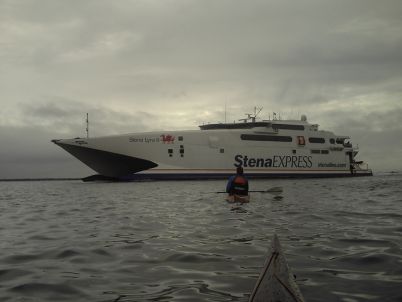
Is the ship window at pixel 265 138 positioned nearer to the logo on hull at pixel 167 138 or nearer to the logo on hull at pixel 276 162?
the logo on hull at pixel 276 162

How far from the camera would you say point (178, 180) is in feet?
151

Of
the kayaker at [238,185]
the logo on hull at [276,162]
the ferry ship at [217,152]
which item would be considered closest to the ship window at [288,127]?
the ferry ship at [217,152]

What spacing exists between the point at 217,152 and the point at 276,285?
4370 centimetres

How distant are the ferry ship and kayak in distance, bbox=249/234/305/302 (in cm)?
4094

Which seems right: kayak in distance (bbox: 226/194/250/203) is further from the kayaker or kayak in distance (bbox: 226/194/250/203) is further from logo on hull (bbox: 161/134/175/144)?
logo on hull (bbox: 161/134/175/144)

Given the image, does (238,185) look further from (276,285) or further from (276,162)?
(276,162)

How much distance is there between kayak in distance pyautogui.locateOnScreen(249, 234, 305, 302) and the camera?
3.36m

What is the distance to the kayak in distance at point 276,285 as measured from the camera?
132 inches

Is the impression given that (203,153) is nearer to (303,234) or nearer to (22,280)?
(303,234)

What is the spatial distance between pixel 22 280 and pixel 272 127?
4829 cm

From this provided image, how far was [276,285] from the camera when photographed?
135 inches

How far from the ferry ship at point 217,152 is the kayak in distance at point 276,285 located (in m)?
40.9

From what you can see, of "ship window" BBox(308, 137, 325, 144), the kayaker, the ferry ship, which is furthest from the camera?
"ship window" BBox(308, 137, 325, 144)

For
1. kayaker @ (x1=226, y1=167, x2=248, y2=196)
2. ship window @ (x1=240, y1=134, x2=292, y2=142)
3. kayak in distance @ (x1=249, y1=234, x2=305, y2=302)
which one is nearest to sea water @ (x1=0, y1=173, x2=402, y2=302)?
kayak in distance @ (x1=249, y1=234, x2=305, y2=302)
